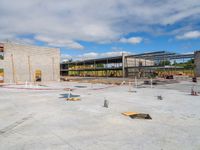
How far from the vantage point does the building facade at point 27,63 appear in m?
31.5

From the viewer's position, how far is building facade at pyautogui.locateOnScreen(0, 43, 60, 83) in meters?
31.5

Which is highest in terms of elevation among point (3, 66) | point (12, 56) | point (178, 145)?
point (12, 56)

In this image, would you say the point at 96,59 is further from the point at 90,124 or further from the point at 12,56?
the point at 90,124

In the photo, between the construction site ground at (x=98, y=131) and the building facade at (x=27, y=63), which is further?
the building facade at (x=27, y=63)

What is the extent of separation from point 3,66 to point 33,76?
6.40m

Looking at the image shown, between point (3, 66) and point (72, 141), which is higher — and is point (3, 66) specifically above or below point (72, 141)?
above

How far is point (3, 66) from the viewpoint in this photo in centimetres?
3111

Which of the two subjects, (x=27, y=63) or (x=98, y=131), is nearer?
(x=98, y=131)

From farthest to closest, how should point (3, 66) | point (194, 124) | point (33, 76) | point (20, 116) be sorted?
point (33, 76) < point (3, 66) < point (20, 116) < point (194, 124)

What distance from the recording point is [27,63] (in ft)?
114

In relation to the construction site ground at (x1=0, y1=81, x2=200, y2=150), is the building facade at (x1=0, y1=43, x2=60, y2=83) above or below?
above

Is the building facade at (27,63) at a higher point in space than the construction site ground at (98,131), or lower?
higher

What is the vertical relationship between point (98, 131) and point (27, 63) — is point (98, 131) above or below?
below

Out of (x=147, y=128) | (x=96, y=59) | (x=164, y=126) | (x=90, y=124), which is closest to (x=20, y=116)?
(x=90, y=124)
